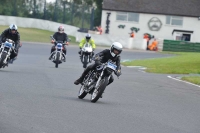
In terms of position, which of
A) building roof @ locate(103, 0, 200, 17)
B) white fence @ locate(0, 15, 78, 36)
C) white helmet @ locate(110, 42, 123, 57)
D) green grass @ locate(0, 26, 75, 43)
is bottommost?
green grass @ locate(0, 26, 75, 43)

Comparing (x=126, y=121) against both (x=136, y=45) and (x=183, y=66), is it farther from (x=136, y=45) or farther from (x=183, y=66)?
(x=136, y=45)

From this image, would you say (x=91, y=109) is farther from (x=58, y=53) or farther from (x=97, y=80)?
(x=58, y=53)

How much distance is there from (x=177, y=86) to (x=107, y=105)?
8.59 m

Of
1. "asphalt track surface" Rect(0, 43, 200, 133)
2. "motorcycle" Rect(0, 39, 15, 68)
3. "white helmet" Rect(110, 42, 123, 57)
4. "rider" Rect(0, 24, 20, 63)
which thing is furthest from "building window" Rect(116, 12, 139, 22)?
"white helmet" Rect(110, 42, 123, 57)

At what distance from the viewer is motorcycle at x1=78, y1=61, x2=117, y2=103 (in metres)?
14.5

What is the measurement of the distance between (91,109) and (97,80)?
2.09 m

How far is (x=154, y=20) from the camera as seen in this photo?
75.4 metres

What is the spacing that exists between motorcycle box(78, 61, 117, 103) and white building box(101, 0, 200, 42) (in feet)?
195

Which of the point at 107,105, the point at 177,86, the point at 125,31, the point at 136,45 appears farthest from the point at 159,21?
the point at 107,105

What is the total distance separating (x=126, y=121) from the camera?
38.0 ft

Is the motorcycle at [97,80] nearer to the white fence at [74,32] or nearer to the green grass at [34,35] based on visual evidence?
the green grass at [34,35]

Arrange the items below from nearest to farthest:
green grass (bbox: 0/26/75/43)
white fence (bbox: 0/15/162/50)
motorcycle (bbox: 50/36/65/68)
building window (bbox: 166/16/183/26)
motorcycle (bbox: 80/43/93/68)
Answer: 1. motorcycle (bbox: 50/36/65/68)
2. motorcycle (bbox: 80/43/93/68)
3. green grass (bbox: 0/26/75/43)
4. white fence (bbox: 0/15/162/50)
5. building window (bbox: 166/16/183/26)

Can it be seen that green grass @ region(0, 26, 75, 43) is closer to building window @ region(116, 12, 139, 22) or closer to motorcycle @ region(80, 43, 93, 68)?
building window @ region(116, 12, 139, 22)

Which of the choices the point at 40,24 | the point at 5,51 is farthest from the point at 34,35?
the point at 5,51
